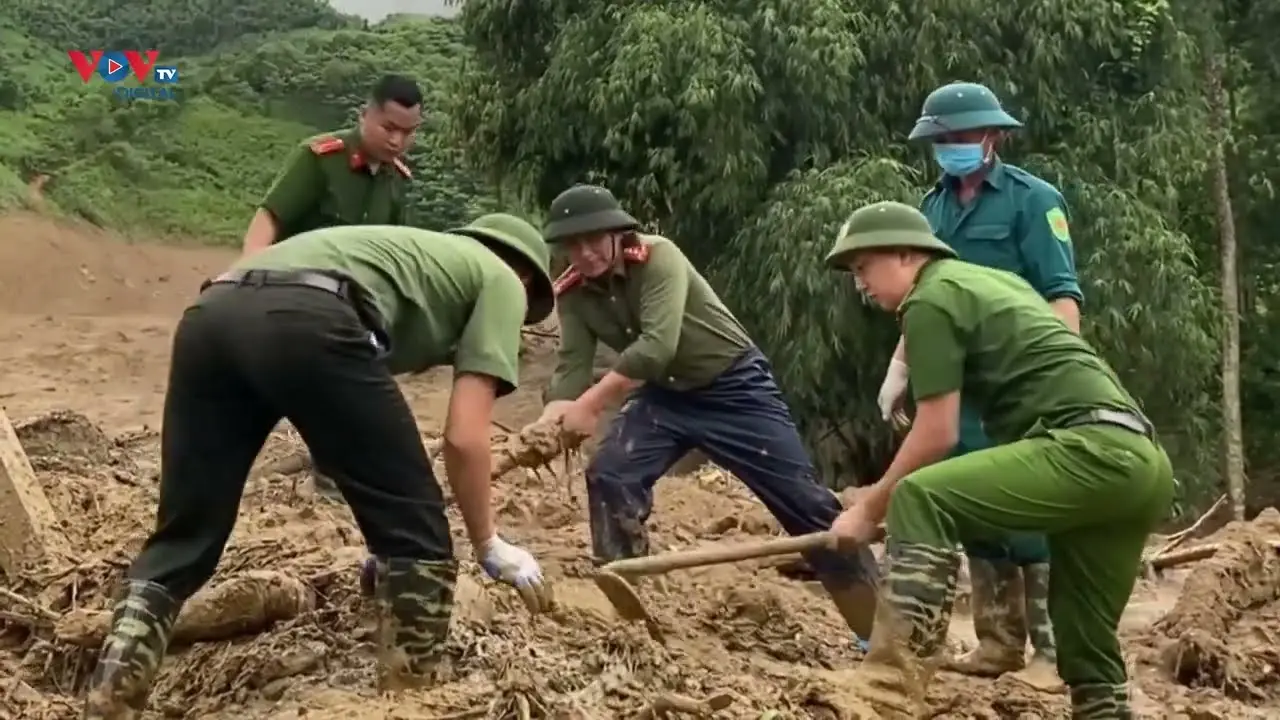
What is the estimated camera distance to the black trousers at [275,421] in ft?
11.5

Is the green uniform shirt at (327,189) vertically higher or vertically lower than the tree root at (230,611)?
higher

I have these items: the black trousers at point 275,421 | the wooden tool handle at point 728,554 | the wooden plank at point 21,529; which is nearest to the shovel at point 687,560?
the wooden tool handle at point 728,554

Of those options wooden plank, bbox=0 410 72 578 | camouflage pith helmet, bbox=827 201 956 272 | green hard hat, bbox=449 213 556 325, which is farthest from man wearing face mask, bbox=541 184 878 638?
wooden plank, bbox=0 410 72 578

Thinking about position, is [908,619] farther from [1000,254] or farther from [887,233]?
[1000,254]

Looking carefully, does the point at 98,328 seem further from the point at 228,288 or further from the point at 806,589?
the point at 228,288

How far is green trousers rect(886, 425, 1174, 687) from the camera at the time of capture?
379cm

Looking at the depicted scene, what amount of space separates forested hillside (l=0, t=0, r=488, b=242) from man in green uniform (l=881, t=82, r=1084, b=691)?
492 inches

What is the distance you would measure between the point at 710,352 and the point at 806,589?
174 centimetres

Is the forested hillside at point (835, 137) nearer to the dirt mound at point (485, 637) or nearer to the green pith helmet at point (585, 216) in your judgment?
the dirt mound at point (485, 637)

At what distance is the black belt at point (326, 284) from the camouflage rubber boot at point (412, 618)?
1.80 ft

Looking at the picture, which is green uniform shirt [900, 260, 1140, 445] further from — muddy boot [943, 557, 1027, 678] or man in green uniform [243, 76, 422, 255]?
man in green uniform [243, 76, 422, 255]

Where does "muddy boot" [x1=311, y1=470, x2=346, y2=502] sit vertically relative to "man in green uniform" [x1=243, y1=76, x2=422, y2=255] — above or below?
below

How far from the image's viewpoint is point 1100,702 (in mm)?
4125

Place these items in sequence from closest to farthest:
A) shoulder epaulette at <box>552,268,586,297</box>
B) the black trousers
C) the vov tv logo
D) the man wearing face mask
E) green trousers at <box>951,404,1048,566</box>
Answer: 1. the black trousers
2. green trousers at <box>951,404,1048,566</box>
3. the man wearing face mask
4. shoulder epaulette at <box>552,268,586,297</box>
5. the vov tv logo
